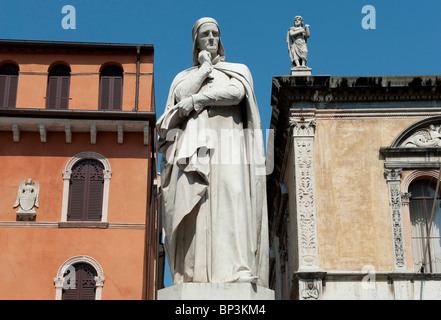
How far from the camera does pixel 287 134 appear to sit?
2552 centimetres

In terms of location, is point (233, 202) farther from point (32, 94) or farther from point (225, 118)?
point (32, 94)

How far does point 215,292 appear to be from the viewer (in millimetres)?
6387

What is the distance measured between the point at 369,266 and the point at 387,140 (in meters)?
3.91

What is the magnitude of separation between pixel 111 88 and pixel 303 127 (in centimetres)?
1039

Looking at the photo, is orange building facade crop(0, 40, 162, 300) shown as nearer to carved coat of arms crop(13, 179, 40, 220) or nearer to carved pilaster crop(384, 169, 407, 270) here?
carved coat of arms crop(13, 179, 40, 220)

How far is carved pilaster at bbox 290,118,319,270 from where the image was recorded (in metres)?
22.8

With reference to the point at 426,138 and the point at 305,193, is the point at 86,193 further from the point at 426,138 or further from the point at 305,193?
the point at 426,138

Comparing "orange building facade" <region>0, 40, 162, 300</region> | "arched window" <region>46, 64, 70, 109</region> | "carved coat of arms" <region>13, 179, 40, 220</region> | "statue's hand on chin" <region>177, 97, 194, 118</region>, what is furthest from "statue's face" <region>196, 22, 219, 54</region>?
"arched window" <region>46, 64, 70, 109</region>

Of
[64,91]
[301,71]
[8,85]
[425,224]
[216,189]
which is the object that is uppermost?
[8,85]

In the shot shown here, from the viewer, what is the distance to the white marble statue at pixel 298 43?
24750mm

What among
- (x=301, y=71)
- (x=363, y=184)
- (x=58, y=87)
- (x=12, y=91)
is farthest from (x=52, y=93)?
(x=363, y=184)
